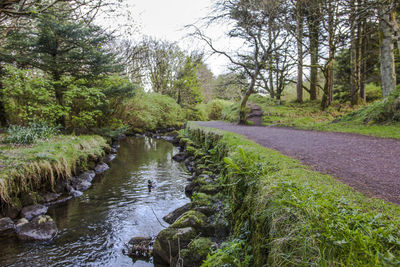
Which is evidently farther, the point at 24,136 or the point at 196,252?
the point at 24,136

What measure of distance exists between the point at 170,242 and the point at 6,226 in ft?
10.8

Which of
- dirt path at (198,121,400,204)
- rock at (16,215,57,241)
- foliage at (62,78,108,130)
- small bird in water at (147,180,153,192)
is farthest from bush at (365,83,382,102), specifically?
rock at (16,215,57,241)

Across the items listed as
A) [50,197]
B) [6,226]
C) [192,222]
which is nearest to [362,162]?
[192,222]

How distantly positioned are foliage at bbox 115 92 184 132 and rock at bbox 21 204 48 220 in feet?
30.1

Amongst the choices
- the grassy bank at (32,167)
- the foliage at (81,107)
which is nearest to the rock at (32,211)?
the grassy bank at (32,167)

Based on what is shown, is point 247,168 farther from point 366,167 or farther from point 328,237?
point 328,237

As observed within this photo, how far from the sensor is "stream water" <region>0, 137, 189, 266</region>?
3432 mm

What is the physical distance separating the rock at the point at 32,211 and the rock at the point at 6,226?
1.00ft

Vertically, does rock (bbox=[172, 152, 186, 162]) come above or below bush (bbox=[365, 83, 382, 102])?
below

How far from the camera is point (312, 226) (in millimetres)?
1630

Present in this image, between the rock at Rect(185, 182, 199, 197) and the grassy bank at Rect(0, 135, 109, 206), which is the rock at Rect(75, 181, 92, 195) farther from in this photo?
the rock at Rect(185, 182, 199, 197)

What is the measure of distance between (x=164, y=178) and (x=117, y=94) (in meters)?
6.42

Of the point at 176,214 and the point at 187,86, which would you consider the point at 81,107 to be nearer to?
the point at 176,214

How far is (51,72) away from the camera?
9.71 m
